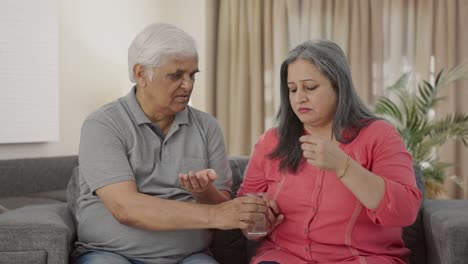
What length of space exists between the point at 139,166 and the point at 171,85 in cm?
27

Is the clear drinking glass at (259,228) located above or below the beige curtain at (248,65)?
below

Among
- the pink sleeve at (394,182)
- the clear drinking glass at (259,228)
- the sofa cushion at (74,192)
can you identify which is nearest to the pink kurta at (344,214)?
the pink sleeve at (394,182)

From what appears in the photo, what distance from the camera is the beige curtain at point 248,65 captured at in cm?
586

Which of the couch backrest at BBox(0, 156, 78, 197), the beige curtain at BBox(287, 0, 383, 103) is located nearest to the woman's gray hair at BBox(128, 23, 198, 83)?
the couch backrest at BBox(0, 156, 78, 197)

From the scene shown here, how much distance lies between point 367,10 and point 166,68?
375cm

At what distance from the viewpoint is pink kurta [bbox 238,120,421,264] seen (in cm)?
201

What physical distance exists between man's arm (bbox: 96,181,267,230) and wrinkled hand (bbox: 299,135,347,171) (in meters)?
0.27

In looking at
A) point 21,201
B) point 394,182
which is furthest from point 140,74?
point 21,201

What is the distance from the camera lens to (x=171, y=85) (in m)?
2.15

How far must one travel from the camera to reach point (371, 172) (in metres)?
1.95

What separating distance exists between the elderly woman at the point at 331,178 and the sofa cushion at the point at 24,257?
65cm

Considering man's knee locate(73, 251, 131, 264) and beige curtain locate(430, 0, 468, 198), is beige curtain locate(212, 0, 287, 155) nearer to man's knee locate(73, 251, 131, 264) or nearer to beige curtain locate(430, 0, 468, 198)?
beige curtain locate(430, 0, 468, 198)

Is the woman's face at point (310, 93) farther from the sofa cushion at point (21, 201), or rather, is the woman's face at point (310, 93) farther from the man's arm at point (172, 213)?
the sofa cushion at point (21, 201)

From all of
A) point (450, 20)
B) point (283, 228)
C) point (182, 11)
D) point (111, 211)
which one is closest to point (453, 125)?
point (450, 20)
